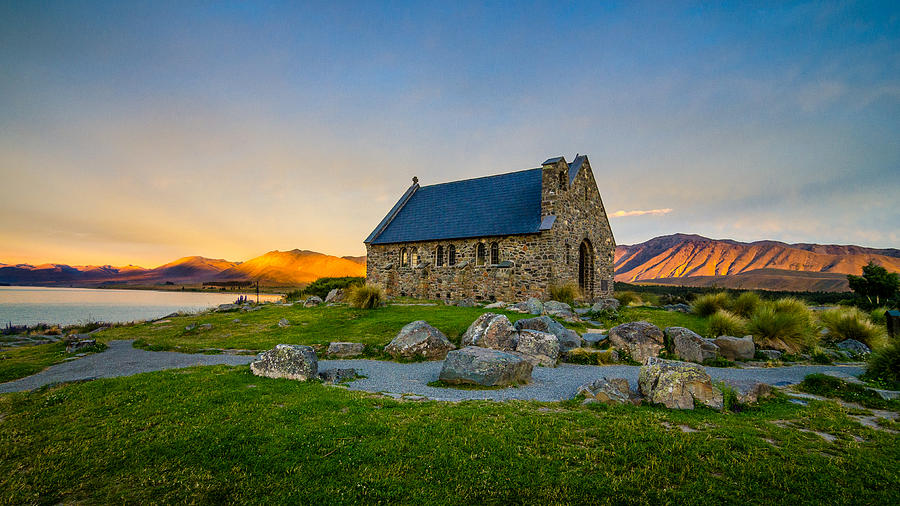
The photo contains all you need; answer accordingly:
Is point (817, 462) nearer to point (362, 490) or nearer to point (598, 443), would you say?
point (598, 443)

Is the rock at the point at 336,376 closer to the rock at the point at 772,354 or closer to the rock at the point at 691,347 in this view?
the rock at the point at 691,347

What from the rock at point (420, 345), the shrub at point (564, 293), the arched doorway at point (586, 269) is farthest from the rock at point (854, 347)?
the arched doorway at point (586, 269)

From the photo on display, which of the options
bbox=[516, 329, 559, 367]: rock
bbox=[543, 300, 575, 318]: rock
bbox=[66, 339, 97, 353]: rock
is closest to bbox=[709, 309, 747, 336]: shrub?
bbox=[543, 300, 575, 318]: rock

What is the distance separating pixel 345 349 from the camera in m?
14.7

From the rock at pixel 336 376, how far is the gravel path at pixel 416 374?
15.0 inches

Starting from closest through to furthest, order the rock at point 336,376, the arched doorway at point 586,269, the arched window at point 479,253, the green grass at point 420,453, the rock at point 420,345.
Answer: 1. the green grass at point 420,453
2. the rock at point 336,376
3. the rock at point 420,345
4. the arched window at point 479,253
5. the arched doorway at point 586,269

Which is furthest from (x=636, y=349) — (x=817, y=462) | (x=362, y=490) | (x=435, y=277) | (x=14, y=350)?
(x=14, y=350)

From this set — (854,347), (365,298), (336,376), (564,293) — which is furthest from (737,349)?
(365,298)

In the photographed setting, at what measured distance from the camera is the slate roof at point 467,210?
29.2 metres

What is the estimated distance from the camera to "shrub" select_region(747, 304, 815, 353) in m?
14.9

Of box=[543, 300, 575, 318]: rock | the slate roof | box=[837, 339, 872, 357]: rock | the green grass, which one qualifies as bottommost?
box=[837, 339, 872, 357]: rock

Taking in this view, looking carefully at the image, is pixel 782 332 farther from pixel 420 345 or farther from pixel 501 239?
pixel 501 239

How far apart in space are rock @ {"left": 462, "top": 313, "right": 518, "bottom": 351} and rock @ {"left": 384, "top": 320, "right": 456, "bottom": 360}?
0.94 m

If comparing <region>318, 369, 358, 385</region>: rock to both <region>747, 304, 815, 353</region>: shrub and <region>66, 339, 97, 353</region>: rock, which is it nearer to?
<region>66, 339, 97, 353</region>: rock
